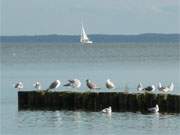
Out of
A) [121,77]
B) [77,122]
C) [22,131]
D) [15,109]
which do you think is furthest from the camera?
[121,77]

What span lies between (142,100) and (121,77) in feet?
73.9

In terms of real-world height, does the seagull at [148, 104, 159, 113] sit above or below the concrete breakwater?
below

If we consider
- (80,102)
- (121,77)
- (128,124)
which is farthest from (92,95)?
(121,77)

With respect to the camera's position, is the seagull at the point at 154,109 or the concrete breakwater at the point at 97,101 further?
the concrete breakwater at the point at 97,101

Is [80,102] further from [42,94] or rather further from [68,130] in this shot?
[68,130]

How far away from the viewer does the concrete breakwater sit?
3272cm

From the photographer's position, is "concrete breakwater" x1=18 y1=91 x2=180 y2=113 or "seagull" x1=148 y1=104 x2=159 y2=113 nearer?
"seagull" x1=148 y1=104 x2=159 y2=113

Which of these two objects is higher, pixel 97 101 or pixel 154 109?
pixel 97 101

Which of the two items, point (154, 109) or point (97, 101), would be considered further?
point (97, 101)

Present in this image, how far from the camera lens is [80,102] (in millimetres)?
33781

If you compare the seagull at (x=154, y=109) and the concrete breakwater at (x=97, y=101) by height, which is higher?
the concrete breakwater at (x=97, y=101)

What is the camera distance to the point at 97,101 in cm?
3372

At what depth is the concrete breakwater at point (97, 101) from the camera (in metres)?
32.7

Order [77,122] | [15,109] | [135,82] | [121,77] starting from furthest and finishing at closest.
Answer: [121,77] → [135,82] → [15,109] → [77,122]
